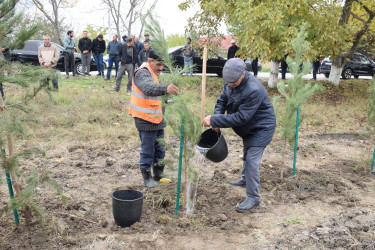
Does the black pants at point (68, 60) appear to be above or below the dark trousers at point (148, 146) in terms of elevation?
above

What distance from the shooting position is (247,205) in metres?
3.99

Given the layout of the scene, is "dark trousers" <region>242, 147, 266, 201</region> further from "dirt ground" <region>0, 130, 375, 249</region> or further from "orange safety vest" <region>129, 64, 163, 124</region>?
"orange safety vest" <region>129, 64, 163, 124</region>

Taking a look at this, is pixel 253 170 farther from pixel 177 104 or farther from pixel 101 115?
pixel 101 115

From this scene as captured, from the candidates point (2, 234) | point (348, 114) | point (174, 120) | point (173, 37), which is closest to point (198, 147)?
point (174, 120)

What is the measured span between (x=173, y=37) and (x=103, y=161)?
48.2m

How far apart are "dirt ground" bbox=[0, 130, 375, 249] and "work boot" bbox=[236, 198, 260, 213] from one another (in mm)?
66

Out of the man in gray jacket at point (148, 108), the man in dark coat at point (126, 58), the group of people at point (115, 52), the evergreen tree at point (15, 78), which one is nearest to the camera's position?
the evergreen tree at point (15, 78)

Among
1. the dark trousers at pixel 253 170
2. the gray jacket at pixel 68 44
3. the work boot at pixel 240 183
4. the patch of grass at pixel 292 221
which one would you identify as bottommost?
the patch of grass at pixel 292 221

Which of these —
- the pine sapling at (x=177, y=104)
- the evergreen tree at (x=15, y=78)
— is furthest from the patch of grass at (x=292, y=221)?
the evergreen tree at (x=15, y=78)

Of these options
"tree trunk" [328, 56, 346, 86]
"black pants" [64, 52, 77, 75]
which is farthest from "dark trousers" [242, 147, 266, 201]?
"tree trunk" [328, 56, 346, 86]

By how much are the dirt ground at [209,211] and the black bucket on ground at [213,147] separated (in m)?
0.71

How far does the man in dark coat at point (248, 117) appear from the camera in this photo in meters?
3.65

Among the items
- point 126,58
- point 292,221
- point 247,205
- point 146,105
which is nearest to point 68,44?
Result: point 126,58

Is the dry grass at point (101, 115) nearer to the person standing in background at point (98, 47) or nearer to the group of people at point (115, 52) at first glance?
the group of people at point (115, 52)
